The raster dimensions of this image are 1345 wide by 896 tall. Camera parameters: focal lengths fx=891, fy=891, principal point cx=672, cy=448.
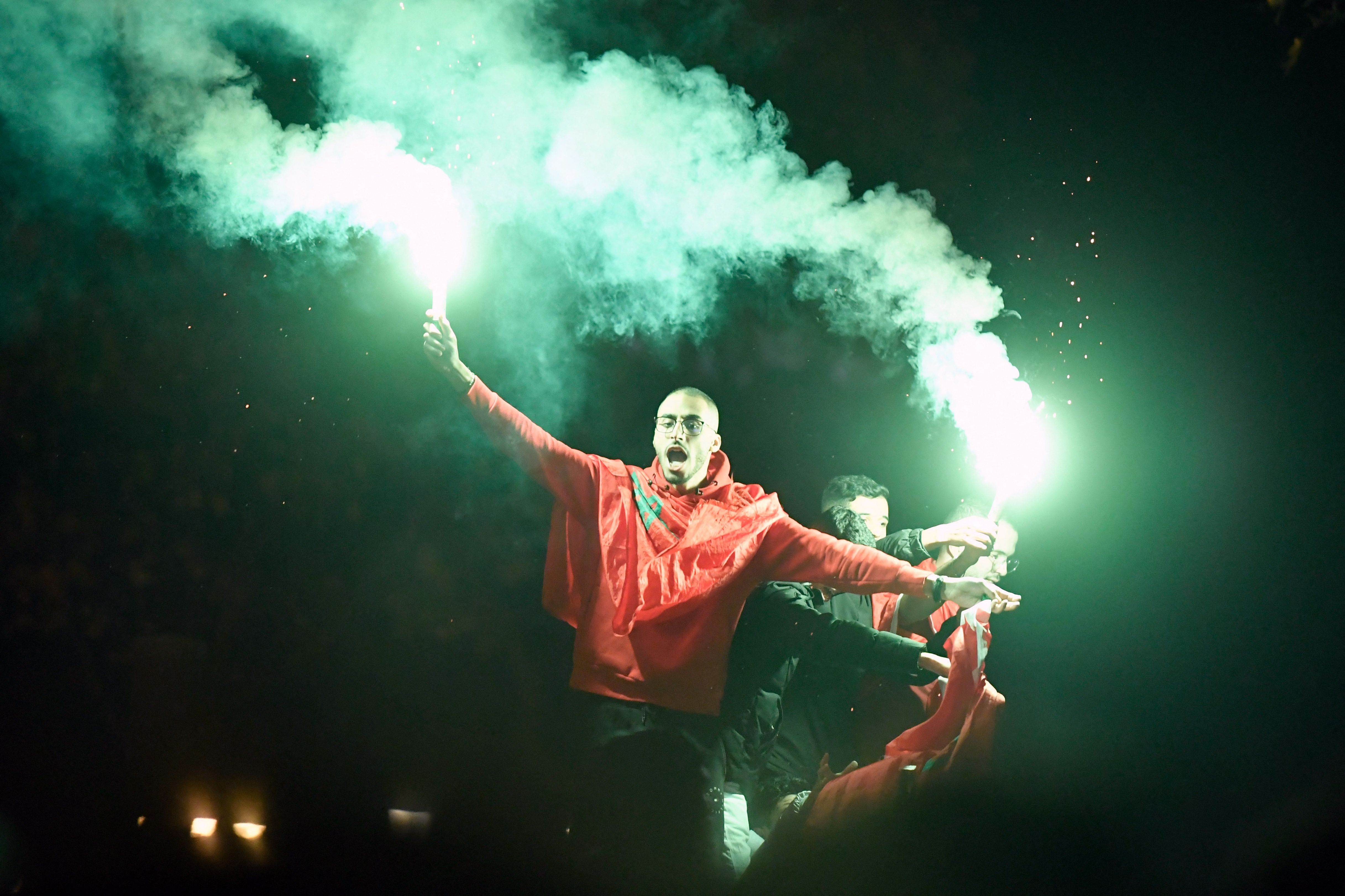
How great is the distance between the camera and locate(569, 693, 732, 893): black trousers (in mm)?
2766

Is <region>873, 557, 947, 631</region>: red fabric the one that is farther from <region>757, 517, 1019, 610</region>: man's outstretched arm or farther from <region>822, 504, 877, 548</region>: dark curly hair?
<region>757, 517, 1019, 610</region>: man's outstretched arm

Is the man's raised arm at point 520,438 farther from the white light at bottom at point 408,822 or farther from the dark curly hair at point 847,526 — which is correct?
the white light at bottom at point 408,822

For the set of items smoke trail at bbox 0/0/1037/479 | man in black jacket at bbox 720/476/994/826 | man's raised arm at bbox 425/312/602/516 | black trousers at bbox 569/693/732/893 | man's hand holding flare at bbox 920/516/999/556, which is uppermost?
smoke trail at bbox 0/0/1037/479

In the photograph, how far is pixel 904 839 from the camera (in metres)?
2.41

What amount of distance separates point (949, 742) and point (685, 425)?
4.57ft

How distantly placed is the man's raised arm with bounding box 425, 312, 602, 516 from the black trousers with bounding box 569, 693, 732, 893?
2.38 feet

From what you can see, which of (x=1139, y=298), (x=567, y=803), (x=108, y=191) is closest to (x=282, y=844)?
(x=567, y=803)

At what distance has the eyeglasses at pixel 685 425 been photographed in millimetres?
3297

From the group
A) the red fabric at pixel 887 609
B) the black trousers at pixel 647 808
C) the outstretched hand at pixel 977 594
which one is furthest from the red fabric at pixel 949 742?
the red fabric at pixel 887 609

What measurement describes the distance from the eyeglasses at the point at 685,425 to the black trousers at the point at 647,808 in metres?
1.00

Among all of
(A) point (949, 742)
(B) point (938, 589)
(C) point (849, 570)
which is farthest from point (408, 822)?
(B) point (938, 589)

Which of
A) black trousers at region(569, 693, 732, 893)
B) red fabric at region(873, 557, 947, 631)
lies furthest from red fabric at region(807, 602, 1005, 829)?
red fabric at region(873, 557, 947, 631)

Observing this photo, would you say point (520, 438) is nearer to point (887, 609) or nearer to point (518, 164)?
point (518, 164)

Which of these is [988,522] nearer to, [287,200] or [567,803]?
[567,803]
